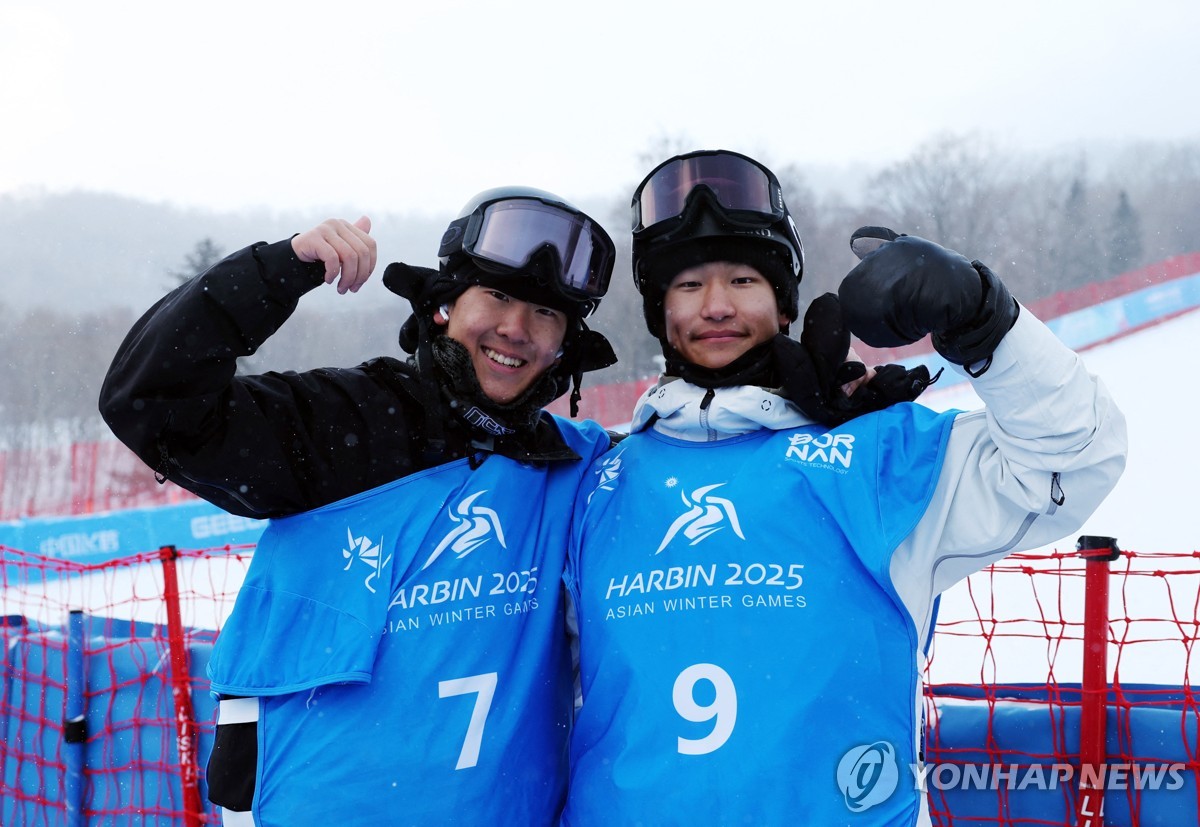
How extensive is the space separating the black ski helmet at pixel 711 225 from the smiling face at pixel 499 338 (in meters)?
0.41

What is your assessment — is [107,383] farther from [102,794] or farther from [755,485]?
[102,794]

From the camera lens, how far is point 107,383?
6.51 feet

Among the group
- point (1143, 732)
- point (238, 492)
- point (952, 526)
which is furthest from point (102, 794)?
point (1143, 732)

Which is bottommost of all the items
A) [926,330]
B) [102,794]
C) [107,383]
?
[102,794]

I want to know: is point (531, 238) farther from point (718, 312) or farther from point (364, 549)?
point (364, 549)

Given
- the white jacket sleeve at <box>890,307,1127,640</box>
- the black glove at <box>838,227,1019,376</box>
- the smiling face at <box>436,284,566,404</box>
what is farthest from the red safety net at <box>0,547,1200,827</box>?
the smiling face at <box>436,284,566,404</box>

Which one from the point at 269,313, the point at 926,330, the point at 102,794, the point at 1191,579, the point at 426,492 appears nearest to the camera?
the point at 926,330

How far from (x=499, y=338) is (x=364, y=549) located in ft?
2.18

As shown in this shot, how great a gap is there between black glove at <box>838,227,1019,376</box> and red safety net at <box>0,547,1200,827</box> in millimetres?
968

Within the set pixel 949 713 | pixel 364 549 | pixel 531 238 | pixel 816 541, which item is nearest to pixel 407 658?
pixel 364 549

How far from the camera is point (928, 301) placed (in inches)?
70.4

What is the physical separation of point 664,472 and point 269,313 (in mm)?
1018

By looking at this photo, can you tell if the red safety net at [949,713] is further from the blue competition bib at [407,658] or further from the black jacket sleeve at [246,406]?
the black jacket sleeve at [246,406]

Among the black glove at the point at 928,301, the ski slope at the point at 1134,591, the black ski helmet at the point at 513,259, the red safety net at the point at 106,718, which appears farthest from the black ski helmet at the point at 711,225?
the red safety net at the point at 106,718
